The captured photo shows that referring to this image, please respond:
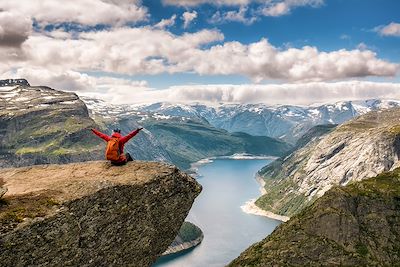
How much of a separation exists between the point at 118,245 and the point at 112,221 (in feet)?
5.34

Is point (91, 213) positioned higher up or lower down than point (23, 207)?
lower down

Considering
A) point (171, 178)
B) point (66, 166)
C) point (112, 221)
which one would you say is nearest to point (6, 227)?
point (112, 221)

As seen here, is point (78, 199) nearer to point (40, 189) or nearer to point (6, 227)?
point (40, 189)

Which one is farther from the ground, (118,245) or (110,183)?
(110,183)

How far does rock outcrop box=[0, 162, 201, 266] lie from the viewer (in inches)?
959

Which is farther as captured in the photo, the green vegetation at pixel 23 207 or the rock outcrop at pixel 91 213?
the rock outcrop at pixel 91 213

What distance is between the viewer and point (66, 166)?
32.5m

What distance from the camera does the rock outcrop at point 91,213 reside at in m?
24.4

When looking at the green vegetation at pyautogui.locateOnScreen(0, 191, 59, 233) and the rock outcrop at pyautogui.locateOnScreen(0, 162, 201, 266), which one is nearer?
the green vegetation at pyautogui.locateOnScreen(0, 191, 59, 233)

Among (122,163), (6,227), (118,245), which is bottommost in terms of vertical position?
(118,245)

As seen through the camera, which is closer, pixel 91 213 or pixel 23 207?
pixel 23 207

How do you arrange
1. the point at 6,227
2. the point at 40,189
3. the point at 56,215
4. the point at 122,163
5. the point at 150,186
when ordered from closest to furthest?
the point at 6,227 < the point at 56,215 < the point at 40,189 < the point at 150,186 < the point at 122,163

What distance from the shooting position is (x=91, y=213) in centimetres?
2694

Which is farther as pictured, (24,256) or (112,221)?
(112,221)
